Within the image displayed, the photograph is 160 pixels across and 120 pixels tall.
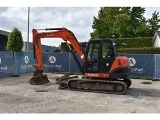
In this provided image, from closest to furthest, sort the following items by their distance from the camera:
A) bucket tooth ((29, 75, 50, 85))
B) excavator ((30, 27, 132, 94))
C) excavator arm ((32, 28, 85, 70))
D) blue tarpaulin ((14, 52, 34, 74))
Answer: excavator ((30, 27, 132, 94)) < excavator arm ((32, 28, 85, 70)) < bucket tooth ((29, 75, 50, 85)) < blue tarpaulin ((14, 52, 34, 74))

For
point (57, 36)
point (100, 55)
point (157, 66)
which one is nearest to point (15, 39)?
point (57, 36)

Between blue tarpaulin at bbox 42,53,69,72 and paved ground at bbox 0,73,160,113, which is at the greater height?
blue tarpaulin at bbox 42,53,69,72

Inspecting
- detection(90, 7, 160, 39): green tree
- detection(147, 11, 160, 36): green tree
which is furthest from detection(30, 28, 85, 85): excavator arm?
detection(147, 11, 160, 36): green tree

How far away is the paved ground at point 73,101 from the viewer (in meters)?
9.02

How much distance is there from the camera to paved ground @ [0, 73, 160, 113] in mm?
9023

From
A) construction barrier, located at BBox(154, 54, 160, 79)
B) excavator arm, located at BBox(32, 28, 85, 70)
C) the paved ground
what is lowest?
the paved ground

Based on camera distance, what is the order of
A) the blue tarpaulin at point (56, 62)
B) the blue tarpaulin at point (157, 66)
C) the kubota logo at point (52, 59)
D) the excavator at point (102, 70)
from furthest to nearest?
the kubota logo at point (52, 59), the blue tarpaulin at point (56, 62), the blue tarpaulin at point (157, 66), the excavator at point (102, 70)

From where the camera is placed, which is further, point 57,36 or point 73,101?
point 57,36

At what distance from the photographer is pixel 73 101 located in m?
10.5

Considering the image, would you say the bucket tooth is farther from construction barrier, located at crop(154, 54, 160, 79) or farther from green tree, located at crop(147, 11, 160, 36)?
green tree, located at crop(147, 11, 160, 36)

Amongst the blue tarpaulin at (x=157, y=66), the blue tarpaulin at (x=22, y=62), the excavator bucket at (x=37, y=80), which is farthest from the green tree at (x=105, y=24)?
the excavator bucket at (x=37, y=80)

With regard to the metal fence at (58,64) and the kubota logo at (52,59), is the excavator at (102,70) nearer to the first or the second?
the metal fence at (58,64)

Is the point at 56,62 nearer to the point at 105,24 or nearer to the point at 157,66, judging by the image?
the point at 157,66
